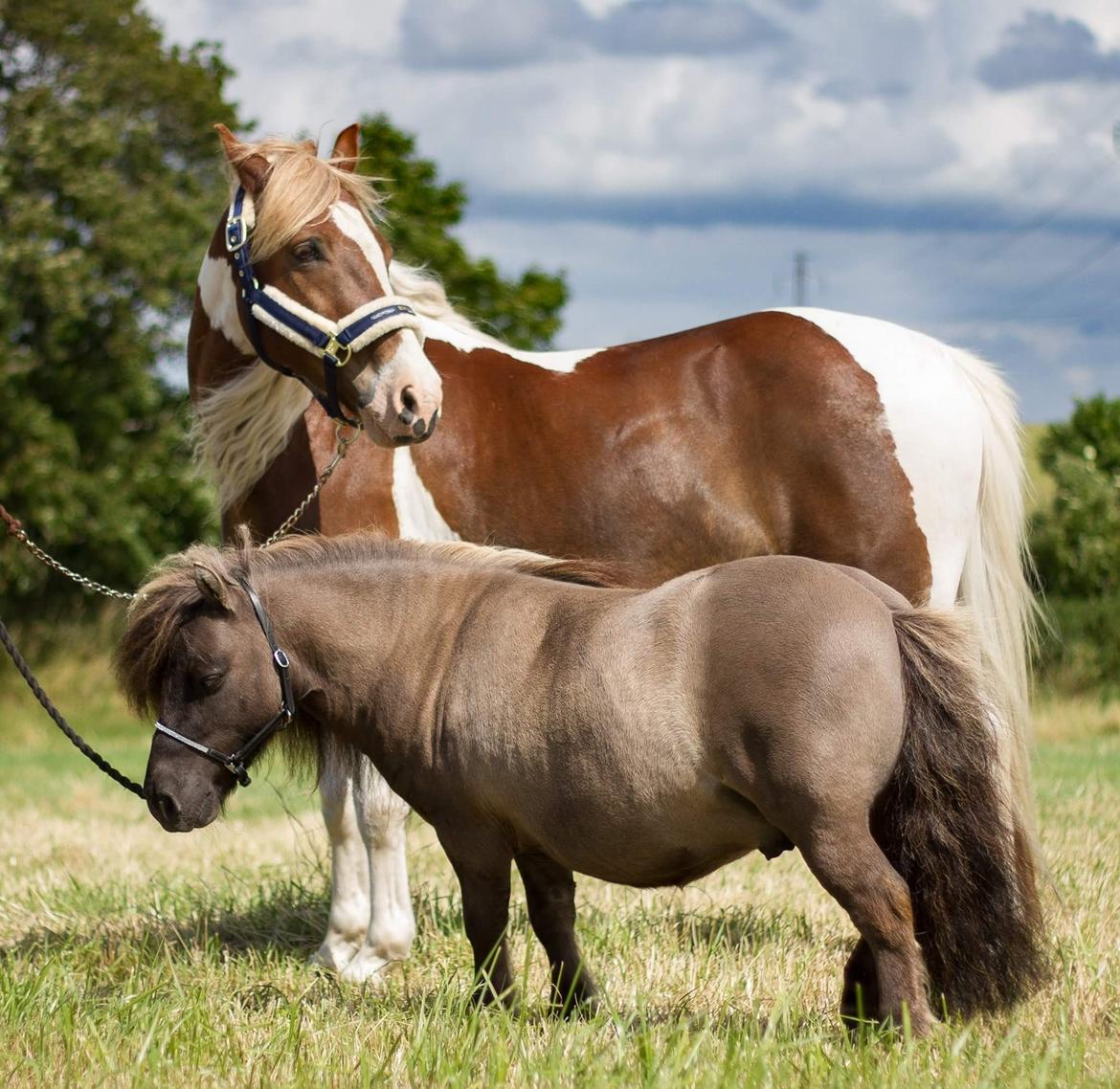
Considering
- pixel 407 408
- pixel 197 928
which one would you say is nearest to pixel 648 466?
pixel 407 408

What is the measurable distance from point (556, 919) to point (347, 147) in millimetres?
2912

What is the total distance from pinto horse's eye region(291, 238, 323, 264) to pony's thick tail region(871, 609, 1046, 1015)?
234cm

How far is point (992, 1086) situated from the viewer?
2.81 meters

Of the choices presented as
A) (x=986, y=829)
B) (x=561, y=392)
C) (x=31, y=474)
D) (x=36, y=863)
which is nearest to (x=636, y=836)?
(x=986, y=829)

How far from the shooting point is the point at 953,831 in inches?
127

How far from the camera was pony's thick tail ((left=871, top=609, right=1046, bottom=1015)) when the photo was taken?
3.20 m

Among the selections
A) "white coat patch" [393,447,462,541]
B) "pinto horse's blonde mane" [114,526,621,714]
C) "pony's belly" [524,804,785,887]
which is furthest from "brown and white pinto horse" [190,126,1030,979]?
"pony's belly" [524,804,785,887]

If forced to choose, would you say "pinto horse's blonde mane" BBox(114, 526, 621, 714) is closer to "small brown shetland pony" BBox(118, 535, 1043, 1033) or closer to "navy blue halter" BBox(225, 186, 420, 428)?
"small brown shetland pony" BBox(118, 535, 1043, 1033)

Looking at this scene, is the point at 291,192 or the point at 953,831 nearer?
the point at 953,831

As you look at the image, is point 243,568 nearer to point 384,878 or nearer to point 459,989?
point 459,989

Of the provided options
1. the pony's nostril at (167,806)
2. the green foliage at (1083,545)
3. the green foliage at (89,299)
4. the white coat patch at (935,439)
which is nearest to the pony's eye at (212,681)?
the pony's nostril at (167,806)

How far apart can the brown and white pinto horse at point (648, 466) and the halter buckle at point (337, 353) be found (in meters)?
0.47

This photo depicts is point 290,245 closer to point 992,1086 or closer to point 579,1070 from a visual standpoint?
point 579,1070

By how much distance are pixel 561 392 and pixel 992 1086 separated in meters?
2.96
